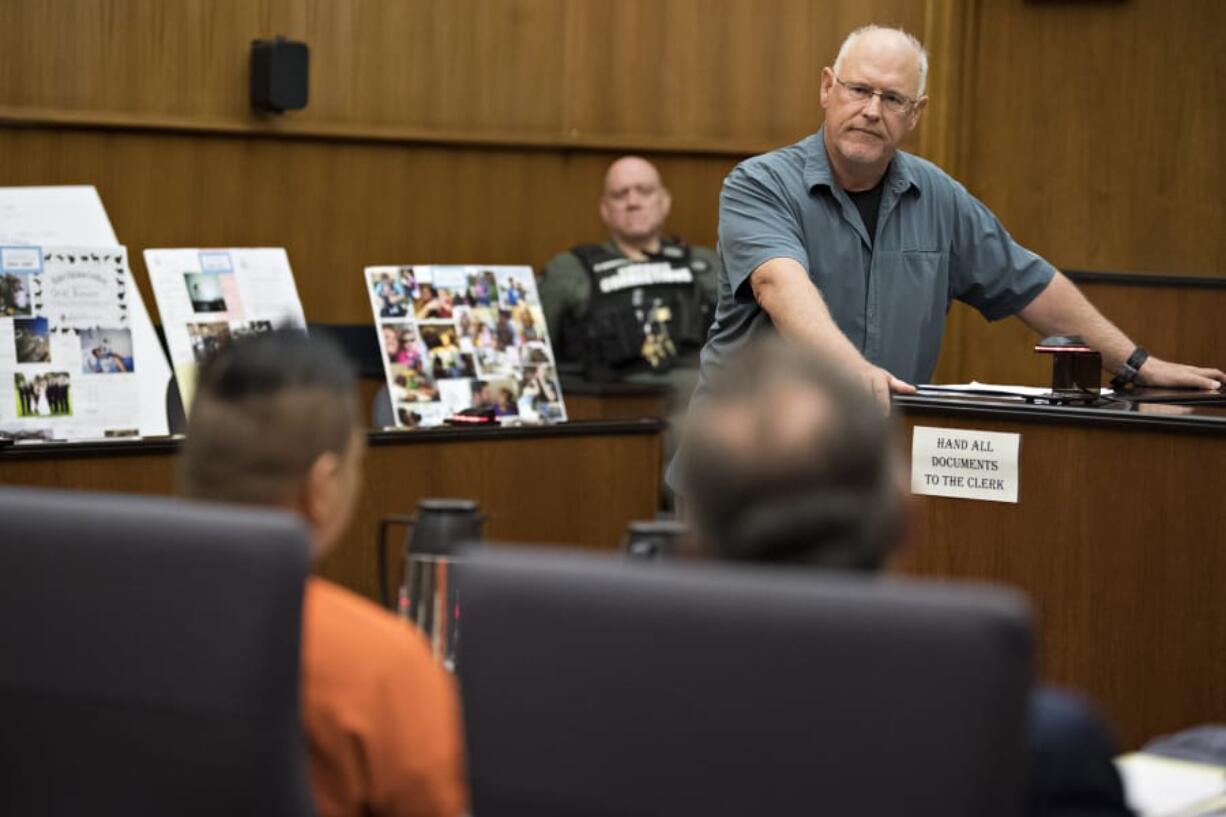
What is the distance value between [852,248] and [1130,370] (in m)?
0.62

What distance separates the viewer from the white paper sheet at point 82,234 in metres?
5.72

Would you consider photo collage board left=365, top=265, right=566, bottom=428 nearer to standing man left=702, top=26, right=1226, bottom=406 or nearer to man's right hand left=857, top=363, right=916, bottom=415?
standing man left=702, top=26, right=1226, bottom=406

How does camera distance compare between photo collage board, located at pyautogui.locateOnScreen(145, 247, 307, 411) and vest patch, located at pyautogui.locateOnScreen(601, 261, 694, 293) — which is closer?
photo collage board, located at pyautogui.locateOnScreen(145, 247, 307, 411)

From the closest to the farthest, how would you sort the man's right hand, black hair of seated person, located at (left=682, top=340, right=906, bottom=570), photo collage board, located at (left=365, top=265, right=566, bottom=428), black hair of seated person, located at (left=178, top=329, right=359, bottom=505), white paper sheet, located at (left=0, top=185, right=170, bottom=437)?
black hair of seated person, located at (left=682, top=340, right=906, bottom=570), black hair of seated person, located at (left=178, top=329, right=359, bottom=505), the man's right hand, white paper sheet, located at (left=0, top=185, right=170, bottom=437), photo collage board, located at (left=365, top=265, right=566, bottom=428)

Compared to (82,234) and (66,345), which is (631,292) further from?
(66,345)

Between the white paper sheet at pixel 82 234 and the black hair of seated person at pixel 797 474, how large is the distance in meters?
4.46

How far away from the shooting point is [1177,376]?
4070 mm

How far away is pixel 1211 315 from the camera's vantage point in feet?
23.2

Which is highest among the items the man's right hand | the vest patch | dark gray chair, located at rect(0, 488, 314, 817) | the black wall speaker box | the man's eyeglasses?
the black wall speaker box

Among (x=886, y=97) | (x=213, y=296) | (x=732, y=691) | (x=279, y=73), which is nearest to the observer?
(x=732, y=691)

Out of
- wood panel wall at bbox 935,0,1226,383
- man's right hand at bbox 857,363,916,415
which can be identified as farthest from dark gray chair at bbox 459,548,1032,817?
wood panel wall at bbox 935,0,1226,383

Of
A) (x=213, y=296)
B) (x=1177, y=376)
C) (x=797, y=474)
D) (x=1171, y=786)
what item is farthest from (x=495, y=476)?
(x=797, y=474)

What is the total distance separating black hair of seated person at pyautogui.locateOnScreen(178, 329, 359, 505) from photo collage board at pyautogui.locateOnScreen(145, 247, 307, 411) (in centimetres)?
406

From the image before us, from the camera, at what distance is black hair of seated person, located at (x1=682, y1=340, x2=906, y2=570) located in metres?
1.38
